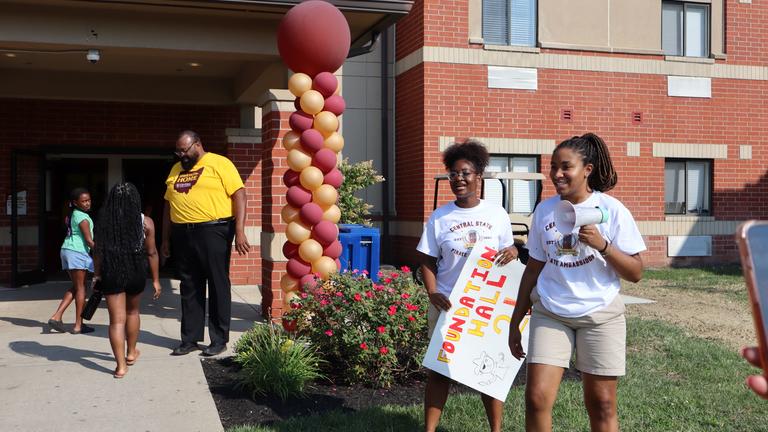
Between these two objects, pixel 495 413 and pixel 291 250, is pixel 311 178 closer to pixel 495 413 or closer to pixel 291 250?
pixel 291 250

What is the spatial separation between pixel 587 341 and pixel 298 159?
430 centimetres

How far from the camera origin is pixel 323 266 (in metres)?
7.40

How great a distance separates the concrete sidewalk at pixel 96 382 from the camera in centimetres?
523

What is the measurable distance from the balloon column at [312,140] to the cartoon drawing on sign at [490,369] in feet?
9.75

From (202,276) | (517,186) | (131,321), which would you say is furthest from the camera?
(517,186)

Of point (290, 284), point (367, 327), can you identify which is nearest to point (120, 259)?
point (290, 284)

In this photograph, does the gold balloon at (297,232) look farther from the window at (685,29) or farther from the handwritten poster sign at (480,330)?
the window at (685,29)

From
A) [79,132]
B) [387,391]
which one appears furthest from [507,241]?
[79,132]

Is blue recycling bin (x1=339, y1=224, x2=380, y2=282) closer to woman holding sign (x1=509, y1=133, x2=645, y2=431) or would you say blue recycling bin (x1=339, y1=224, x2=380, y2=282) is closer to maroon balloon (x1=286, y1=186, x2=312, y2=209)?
maroon balloon (x1=286, y1=186, x2=312, y2=209)

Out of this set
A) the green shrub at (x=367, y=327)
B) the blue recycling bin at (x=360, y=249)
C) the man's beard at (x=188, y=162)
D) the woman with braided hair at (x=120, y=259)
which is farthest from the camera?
the blue recycling bin at (x=360, y=249)

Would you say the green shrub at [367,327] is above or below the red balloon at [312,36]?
below

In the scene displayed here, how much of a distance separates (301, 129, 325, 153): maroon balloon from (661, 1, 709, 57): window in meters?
11.8

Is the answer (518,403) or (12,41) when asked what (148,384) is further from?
(12,41)

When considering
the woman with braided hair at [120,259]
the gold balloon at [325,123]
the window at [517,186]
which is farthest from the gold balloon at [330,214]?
the window at [517,186]
